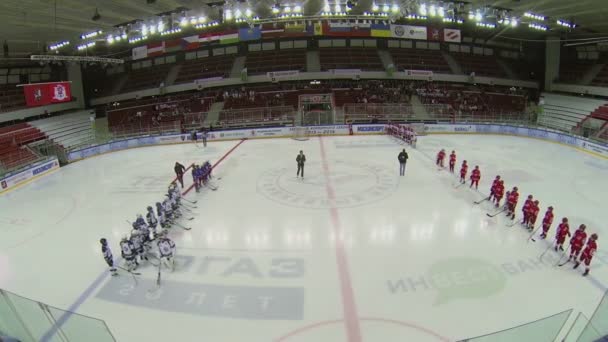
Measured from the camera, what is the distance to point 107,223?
1314cm

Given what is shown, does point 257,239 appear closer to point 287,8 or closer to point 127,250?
point 127,250

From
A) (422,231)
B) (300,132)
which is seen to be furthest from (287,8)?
(422,231)

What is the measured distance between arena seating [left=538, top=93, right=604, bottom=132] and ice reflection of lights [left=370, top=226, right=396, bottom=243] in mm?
21517

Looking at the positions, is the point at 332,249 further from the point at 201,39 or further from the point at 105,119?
the point at 105,119

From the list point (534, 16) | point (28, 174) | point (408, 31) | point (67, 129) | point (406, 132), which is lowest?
point (28, 174)

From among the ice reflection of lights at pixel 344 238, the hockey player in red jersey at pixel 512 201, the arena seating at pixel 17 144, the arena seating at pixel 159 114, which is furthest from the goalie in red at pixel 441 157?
the arena seating at pixel 17 144

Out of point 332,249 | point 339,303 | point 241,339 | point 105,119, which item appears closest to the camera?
point 241,339

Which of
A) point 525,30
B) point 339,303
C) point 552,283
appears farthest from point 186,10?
point 525,30

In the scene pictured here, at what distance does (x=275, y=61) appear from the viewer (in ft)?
125

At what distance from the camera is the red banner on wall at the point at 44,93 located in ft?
70.0

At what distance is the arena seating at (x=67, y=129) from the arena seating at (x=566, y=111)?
121 feet

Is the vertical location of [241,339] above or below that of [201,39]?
below

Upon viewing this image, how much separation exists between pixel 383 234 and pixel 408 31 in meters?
27.1

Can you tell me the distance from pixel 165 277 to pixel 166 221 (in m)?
3.10
